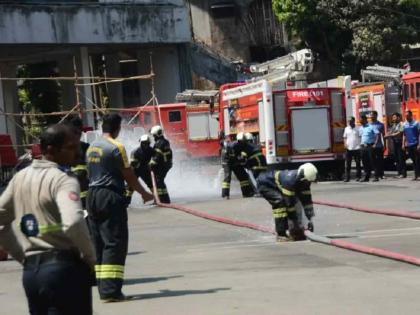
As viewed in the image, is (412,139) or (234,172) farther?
(412,139)

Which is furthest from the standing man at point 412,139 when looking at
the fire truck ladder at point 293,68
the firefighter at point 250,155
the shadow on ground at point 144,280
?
the shadow on ground at point 144,280

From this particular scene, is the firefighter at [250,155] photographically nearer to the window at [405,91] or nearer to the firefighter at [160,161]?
the firefighter at [160,161]

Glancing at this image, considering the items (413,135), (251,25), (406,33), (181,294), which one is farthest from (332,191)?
(251,25)

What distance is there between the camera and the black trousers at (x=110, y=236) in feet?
28.0

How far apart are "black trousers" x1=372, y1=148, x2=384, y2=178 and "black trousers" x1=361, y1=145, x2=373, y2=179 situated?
94mm

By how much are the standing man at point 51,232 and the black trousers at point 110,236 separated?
3344mm

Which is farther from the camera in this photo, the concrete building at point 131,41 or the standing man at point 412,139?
the concrete building at point 131,41

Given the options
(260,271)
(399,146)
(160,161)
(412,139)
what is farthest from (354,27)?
(260,271)

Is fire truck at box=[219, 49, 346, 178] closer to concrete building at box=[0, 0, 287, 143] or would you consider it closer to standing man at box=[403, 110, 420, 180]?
standing man at box=[403, 110, 420, 180]

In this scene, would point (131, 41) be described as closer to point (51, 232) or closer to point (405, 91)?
point (405, 91)

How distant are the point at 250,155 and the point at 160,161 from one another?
2195mm

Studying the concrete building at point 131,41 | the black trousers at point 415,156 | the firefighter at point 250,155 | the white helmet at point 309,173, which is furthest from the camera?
the concrete building at point 131,41

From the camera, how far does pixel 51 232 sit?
499 cm

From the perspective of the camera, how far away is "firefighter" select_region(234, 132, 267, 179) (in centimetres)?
1880
